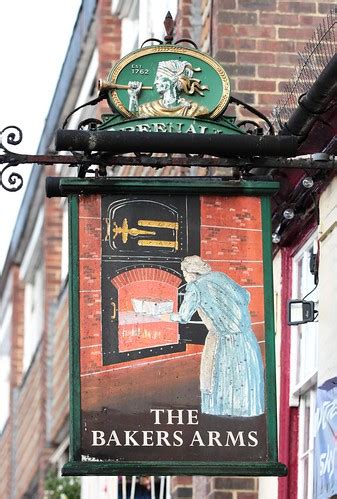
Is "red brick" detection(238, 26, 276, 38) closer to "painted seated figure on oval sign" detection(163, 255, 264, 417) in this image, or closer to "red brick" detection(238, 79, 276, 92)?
"red brick" detection(238, 79, 276, 92)

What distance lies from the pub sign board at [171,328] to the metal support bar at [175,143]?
228 millimetres

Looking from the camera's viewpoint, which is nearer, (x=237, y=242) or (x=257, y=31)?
A: (x=237, y=242)

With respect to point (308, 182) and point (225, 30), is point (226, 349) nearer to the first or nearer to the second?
point (308, 182)

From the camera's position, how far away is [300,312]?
14.2 metres

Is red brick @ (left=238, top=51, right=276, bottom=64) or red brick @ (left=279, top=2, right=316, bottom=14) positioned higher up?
red brick @ (left=279, top=2, right=316, bottom=14)

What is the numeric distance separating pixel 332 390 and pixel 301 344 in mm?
2105

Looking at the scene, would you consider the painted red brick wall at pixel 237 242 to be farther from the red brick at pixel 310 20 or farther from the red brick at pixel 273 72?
the red brick at pixel 310 20

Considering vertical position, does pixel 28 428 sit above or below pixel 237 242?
below

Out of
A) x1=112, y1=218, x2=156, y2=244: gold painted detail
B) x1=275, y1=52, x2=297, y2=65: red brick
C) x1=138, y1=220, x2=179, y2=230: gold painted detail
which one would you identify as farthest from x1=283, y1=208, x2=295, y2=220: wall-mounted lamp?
x1=275, y1=52, x2=297, y2=65: red brick

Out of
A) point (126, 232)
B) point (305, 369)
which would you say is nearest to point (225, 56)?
point (305, 369)

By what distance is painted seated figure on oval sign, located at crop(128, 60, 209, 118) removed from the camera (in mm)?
12773

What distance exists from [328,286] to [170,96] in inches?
77.0

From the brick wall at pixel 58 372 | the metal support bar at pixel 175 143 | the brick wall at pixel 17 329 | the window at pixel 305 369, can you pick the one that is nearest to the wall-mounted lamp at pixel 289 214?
the window at pixel 305 369

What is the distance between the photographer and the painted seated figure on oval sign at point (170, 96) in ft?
41.9
